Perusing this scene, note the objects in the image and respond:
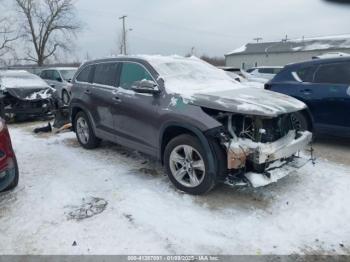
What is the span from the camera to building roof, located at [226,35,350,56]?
38.5 metres

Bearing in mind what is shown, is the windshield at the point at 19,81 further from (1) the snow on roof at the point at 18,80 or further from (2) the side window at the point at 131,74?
(2) the side window at the point at 131,74

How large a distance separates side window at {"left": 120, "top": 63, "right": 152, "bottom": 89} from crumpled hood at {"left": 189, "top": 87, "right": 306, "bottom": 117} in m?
1.09

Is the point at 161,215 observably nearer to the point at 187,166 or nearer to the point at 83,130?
the point at 187,166

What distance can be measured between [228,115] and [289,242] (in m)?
1.54

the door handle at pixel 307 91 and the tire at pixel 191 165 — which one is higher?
the door handle at pixel 307 91

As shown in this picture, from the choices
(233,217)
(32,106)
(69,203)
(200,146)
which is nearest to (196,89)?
(200,146)

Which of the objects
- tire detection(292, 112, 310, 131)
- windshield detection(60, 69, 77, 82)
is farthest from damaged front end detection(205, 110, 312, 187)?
windshield detection(60, 69, 77, 82)

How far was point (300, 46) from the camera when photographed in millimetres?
41969

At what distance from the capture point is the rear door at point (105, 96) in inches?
225

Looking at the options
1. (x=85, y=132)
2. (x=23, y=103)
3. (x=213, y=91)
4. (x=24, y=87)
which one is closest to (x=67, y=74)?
(x=24, y=87)

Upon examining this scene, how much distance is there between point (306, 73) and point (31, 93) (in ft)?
25.8

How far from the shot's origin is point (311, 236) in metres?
3.47

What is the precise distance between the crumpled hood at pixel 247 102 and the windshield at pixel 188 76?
11.9 inches

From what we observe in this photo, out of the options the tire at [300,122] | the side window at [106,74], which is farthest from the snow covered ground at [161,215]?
the side window at [106,74]
